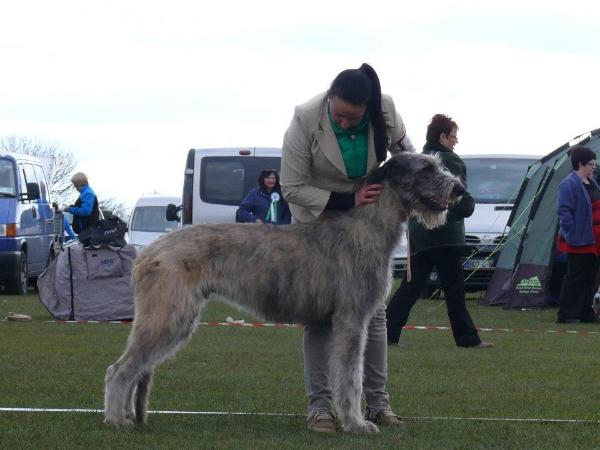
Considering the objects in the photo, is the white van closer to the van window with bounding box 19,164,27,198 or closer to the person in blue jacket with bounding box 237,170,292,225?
the van window with bounding box 19,164,27,198

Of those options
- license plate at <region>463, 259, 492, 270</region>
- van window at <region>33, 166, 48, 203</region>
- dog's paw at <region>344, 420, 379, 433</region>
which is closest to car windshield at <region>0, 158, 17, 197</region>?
van window at <region>33, 166, 48, 203</region>

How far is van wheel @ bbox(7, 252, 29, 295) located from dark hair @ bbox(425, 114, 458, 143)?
1026cm

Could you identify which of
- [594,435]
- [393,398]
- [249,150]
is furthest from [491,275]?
[594,435]

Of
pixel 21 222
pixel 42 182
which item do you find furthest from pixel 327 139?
pixel 42 182

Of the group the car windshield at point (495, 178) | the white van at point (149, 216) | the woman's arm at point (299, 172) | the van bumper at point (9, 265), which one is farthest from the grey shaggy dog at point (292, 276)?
the white van at point (149, 216)

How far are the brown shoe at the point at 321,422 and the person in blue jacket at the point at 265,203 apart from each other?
29.7 feet

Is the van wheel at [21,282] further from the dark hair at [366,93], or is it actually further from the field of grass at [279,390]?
the dark hair at [366,93]

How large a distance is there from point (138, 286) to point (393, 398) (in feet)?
7.48

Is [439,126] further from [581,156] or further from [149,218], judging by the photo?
[149,218]

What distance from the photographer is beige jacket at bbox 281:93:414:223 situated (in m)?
7.16

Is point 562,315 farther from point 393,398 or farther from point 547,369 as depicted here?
point 393,398

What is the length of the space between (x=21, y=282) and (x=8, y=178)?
162cm

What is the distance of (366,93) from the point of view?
273 inches

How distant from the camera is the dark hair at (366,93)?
690 cm
